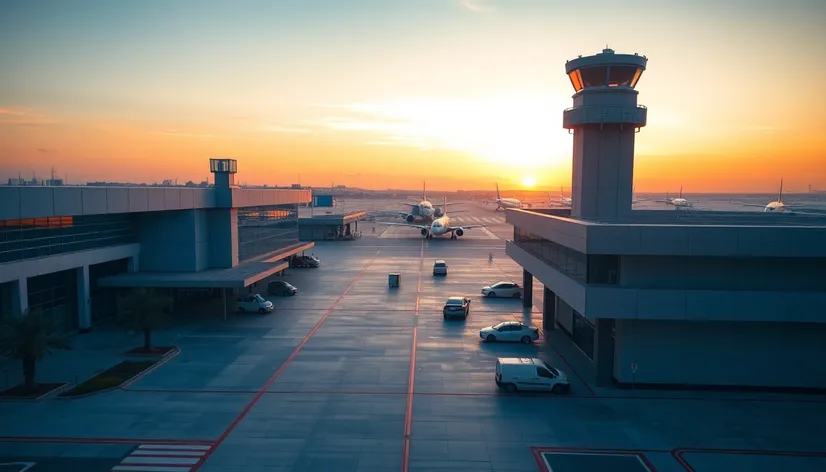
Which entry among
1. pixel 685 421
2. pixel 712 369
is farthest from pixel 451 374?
pixel 712 369

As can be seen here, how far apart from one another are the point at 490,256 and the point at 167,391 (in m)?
50.5

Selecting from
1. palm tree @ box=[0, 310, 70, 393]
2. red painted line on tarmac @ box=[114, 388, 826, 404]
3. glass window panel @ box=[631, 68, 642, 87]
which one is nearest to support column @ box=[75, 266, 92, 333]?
palm tree @ box=[0, 310, 70, 393]

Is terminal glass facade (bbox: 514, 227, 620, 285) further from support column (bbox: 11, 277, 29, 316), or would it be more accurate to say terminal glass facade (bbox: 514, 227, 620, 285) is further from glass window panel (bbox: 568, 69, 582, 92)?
support column (bbox: 11, 277, 29, 316)

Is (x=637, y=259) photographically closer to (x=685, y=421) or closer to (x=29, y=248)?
A: (x=685, y=421)

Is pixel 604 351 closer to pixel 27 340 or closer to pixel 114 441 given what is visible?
pixel 114 441

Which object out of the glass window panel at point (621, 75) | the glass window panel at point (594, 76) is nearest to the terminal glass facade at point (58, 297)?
the glass window panel at point (594, 76)

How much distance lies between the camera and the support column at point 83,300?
33312 mm

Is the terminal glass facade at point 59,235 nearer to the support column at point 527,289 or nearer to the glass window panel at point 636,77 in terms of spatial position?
the support column at point 527,289

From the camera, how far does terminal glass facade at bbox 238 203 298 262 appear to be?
149ft

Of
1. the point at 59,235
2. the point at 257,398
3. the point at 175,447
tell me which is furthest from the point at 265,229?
the point at 175,447

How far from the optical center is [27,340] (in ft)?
73.6

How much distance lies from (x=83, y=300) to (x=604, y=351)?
1243 inches

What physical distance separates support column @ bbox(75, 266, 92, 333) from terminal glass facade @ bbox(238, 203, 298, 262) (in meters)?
12.7

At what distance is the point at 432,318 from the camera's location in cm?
3744
